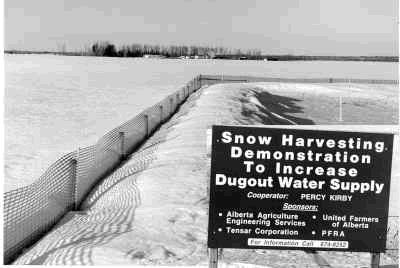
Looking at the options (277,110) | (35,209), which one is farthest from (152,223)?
(277,110)

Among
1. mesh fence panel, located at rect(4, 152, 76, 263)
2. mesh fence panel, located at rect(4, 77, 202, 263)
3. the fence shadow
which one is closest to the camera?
mesh fence panel, located at rect(4, 152, 76, 263)

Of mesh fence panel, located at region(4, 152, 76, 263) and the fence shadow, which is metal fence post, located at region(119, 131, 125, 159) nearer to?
mesh fence panel, located at region(4, 152, 76, 263)

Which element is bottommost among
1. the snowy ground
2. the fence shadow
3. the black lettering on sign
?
the fence shadow

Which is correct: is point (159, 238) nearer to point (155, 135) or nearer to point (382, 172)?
point (382, 172)

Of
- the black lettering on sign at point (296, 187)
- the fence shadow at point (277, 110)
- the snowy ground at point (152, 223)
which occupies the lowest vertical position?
the fence shadow at point (277, 110)

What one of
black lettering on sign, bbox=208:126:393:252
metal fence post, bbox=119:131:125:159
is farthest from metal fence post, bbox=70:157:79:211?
metal fence post, bbox=119:131:125:159

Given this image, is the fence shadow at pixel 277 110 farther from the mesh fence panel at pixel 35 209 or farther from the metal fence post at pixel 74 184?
the mesh fence panel at pixel 35 209

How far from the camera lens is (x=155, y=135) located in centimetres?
1738

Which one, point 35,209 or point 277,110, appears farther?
point 277,110

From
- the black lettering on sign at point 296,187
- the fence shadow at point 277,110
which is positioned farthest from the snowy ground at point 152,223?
the fence shadow at point 277,110

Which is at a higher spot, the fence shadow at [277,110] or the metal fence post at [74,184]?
the metal fence post at [74,184]

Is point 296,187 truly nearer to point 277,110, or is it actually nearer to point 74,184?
point 74,184

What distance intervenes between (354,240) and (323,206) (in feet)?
1.42

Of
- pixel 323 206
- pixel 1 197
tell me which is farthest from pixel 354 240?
pixel 1 197
